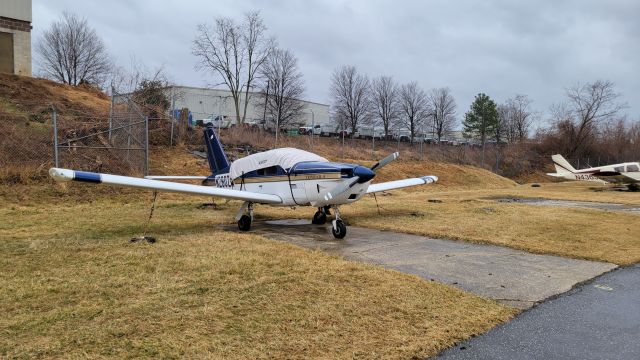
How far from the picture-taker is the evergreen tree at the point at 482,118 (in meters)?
66.2

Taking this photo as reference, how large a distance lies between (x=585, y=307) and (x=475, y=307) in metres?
1.36

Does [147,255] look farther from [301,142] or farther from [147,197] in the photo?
[301,142]

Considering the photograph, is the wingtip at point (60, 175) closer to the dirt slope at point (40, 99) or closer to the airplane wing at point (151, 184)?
the airplane wing at point (151, 184)

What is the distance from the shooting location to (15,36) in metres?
22.7

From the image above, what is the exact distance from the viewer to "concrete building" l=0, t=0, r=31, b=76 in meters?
22.1

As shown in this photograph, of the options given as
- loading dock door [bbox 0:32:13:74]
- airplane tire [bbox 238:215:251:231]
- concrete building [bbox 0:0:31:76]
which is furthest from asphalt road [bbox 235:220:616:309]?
loading dock door [bbox 0:32:13:74]

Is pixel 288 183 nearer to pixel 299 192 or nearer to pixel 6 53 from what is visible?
pixel 299 192

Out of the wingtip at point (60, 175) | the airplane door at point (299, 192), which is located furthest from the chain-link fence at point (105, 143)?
the wingtip at point (60, 175)

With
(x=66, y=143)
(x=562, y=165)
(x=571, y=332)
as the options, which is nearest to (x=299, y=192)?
(x=571, y=332)

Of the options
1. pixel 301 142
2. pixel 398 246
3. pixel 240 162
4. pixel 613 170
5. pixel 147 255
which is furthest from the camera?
pixel 301 142

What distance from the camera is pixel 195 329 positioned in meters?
3.97

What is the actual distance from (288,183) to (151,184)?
2927 mm

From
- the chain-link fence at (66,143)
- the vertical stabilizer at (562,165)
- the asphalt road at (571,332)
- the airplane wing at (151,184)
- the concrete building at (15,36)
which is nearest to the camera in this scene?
the asphalt road at (571,332)

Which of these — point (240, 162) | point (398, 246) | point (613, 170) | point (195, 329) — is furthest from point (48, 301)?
point (613, 170)
